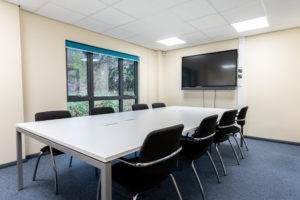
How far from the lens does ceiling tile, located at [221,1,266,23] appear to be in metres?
2.67

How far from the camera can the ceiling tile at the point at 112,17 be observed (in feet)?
9.44

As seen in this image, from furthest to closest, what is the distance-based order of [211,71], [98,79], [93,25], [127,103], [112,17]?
[127,103], [211,71], [98,79], [93,25], [112,17]

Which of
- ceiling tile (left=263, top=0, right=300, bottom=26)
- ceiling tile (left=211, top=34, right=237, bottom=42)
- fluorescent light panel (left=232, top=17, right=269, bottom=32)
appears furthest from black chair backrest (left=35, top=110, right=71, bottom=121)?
ceiling tile (left=211, top=34, right=237, bottom=42)

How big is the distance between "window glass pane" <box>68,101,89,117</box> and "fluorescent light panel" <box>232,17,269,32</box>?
3.79 meters

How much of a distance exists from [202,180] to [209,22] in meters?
2.96

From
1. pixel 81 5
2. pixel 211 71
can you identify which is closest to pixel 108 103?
pixel 81 5

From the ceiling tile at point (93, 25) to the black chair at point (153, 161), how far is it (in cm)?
299

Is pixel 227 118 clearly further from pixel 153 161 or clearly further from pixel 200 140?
pixel 153 161

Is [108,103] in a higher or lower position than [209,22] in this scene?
lower

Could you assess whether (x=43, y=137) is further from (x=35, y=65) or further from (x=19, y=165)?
(x=35, y=65)

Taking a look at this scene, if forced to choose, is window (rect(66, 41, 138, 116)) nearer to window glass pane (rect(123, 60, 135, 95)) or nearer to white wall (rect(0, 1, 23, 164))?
window glass pane (rect(123, 60, 135, 95))

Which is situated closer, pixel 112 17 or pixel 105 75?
pixel 112 17

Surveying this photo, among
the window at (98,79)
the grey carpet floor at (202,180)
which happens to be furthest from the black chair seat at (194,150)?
the window at (98,79)

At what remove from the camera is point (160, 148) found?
1.16 m
